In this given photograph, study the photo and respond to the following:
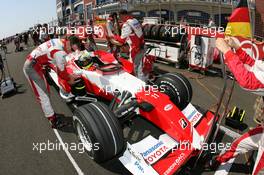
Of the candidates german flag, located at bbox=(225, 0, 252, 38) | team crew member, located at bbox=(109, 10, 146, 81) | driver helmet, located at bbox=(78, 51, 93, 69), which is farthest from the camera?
team crew member, located at bbox=(109, 10, 146, 81)

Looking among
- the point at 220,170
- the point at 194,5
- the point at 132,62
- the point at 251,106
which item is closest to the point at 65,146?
the point at 220,170

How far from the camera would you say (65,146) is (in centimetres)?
458

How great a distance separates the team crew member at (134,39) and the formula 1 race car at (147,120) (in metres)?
1.71

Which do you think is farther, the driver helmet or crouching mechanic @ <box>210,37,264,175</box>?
the driver helmet

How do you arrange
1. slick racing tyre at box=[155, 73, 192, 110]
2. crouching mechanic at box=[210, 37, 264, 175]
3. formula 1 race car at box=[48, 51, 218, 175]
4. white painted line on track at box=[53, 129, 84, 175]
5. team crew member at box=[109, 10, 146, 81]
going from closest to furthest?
crouching mechanic at box=[210, 37, 264, 175] < formula 1 race car at box=[48, 51, 218, 175] < white painted line on track at box=[53, 129, 84, 175] < slick racing tyre at box=[155, 73, 192, 110] < team crew member at box=[109, 10, 146, 81]

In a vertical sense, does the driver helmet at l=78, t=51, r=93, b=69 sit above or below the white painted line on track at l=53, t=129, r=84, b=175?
above

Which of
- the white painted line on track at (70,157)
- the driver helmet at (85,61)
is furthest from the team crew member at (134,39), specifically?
the white painted line on track at (70,157)

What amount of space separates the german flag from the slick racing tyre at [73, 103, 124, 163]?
1.87m

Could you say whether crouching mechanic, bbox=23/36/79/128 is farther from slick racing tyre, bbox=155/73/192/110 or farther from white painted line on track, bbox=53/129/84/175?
slick racing tyre, bbox=155/73/192/110

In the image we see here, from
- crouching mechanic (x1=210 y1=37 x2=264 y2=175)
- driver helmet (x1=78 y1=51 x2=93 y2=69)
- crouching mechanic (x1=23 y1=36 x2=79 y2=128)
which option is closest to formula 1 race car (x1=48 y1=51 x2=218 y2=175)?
crouching mechanic (x1=210 y1=37 x2=264 y2=175)

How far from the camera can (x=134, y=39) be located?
682 cm

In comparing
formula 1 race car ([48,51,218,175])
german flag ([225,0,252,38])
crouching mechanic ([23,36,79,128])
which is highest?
german flag ([225,0,252,38])

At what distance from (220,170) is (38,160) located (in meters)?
2.77

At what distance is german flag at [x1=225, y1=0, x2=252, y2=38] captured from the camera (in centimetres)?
311
